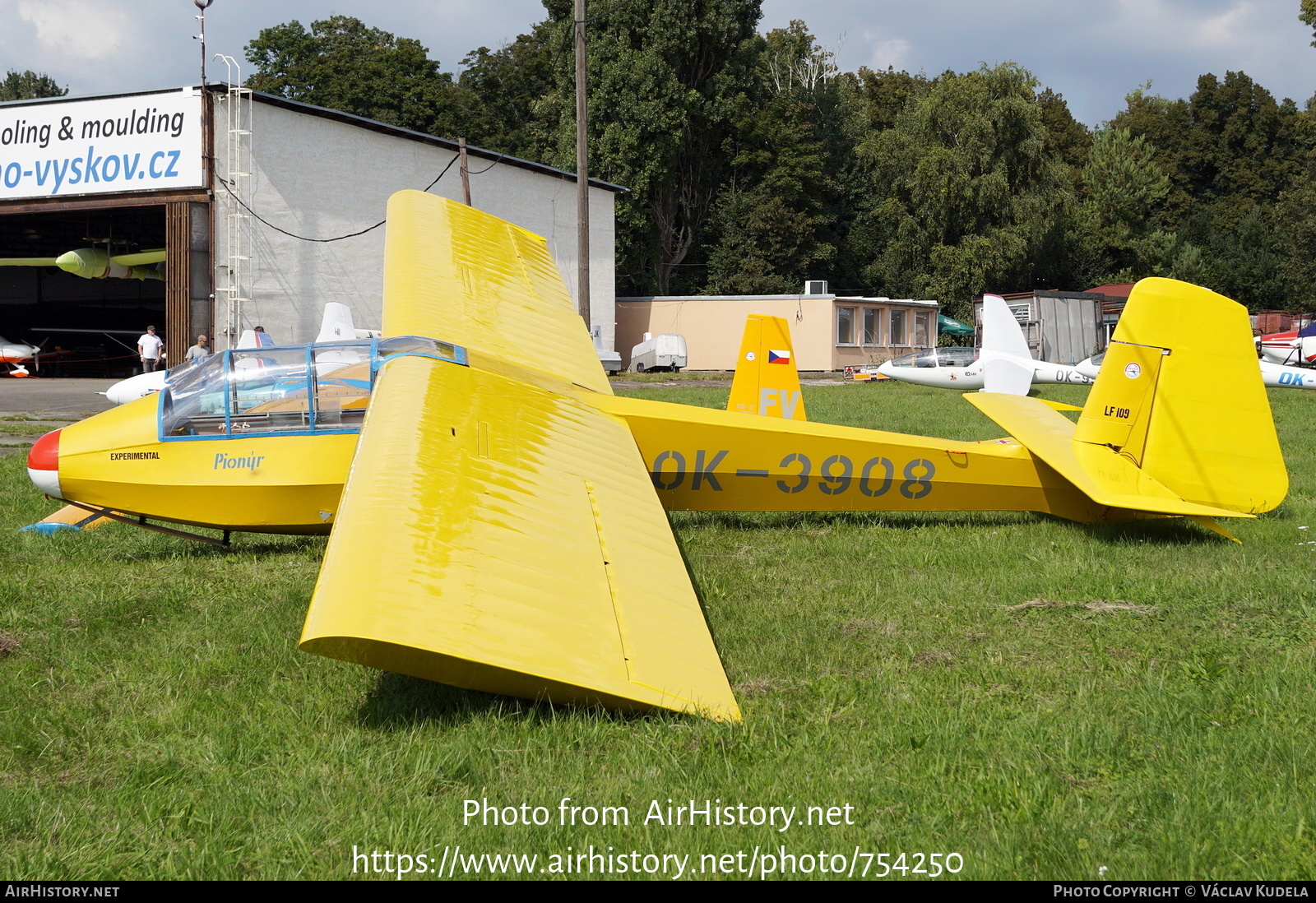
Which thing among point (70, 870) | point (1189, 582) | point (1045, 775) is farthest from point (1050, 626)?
point (70, 870)

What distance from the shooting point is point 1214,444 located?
7133mm

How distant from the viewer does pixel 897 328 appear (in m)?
44.7

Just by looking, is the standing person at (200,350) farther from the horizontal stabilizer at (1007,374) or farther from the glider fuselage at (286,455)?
the horizontal stabilizer at (1007,374)

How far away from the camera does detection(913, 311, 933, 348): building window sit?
45.4 meters

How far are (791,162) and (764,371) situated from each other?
44304 millimetres

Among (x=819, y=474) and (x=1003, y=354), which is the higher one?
(x=1003, y=354)

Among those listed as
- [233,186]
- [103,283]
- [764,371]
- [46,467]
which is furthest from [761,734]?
[103,283]

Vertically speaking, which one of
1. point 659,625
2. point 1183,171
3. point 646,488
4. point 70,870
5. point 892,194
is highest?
point 1183,171

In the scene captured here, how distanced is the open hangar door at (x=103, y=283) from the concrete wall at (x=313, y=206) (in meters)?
0.74

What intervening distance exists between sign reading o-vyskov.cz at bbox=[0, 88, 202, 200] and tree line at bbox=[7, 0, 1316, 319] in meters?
22.1

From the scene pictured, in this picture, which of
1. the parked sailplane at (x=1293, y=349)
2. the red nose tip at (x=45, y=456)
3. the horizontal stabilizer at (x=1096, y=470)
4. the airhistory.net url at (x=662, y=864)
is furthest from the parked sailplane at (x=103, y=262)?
the parked sailplane at (x=1293, y=349)

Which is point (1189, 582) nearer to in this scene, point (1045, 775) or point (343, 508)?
point (1045, 775)

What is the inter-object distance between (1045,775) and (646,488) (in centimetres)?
249

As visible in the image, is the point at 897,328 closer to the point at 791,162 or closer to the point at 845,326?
the point at 845,326
